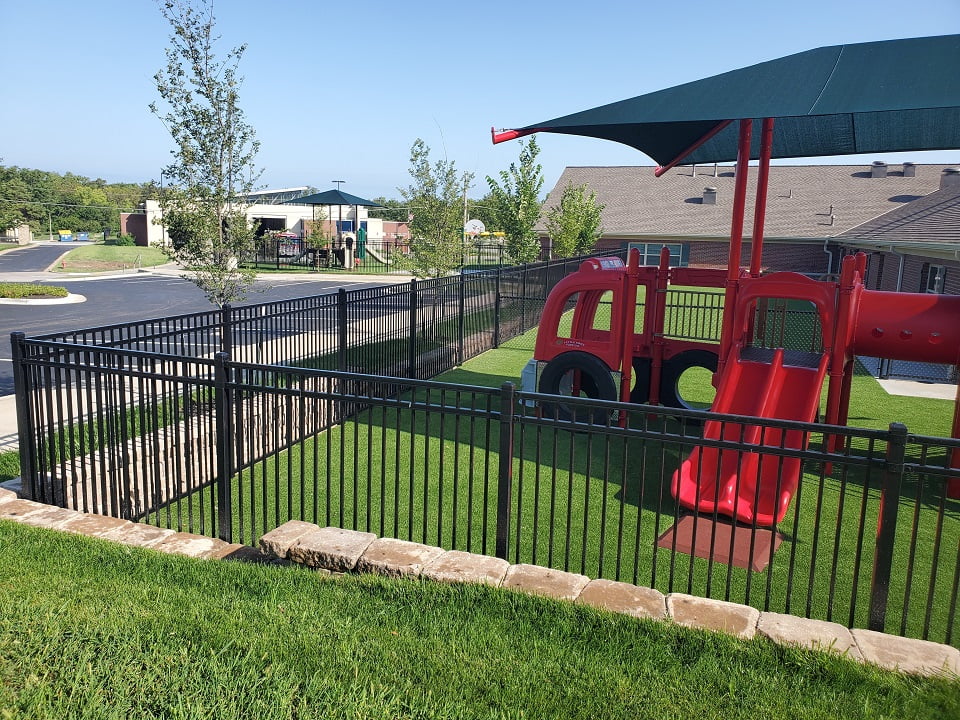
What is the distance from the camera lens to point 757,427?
7.16 meters

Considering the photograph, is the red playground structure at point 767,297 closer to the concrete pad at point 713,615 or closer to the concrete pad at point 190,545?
the concrete pad at point 713,615

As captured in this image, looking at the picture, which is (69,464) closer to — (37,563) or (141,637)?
(37,563)

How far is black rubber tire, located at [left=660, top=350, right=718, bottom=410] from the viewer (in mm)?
10297

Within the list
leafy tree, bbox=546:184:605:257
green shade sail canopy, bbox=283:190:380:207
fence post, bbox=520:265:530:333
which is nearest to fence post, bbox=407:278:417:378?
fence post, bbox=520:265:530:333

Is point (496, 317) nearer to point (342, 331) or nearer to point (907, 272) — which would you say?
point (342, 331)

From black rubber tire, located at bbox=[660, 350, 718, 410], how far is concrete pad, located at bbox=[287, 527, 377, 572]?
669 cm

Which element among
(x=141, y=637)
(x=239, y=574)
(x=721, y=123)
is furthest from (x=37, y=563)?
(x=721, y=123)

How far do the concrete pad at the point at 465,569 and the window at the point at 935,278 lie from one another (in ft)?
61.3

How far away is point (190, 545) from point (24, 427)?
82.7 inches

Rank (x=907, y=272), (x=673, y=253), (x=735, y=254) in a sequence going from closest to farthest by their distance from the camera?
(x=735, y=254)
(x=907, y=272)
(x=673, y=253)

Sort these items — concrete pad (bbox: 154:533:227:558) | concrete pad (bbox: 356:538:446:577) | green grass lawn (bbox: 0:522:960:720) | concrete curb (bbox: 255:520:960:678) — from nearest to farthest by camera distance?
green grass lawn (bbox: 0:522:960:720)
concrete curb (bbox: 255:520:960:678)
concrete pad (bbox: 356:538:446:577)
concrete pad (bbox: 154:533:227:558)

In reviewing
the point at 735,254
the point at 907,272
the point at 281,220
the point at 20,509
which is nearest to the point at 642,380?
the point at 735,254

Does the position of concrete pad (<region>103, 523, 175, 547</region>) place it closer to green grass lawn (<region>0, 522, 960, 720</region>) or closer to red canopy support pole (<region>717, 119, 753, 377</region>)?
green grass lawn (<region>0, 522, 960, 720</region>)

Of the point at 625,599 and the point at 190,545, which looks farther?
the point at 190,545
